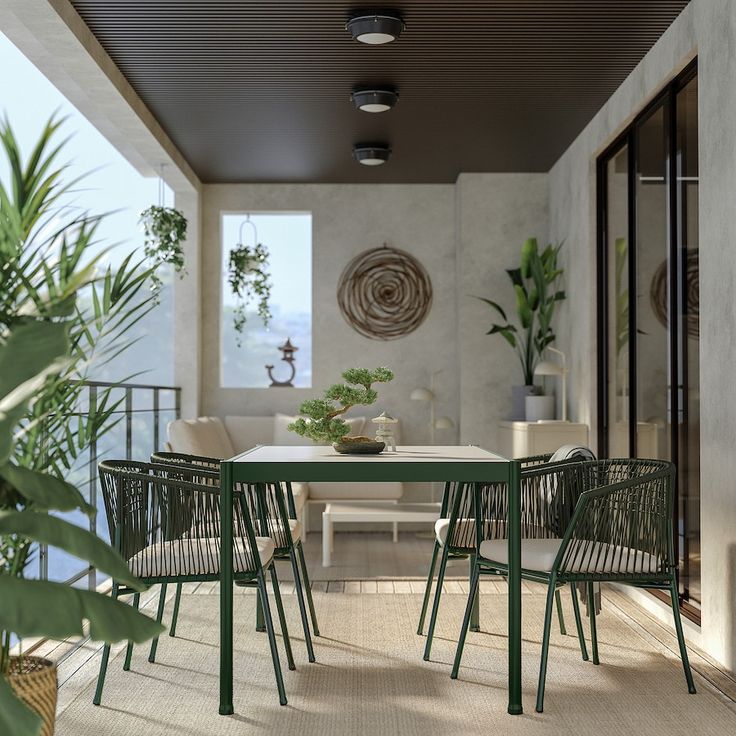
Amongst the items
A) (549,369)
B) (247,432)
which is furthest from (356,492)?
(549,369)

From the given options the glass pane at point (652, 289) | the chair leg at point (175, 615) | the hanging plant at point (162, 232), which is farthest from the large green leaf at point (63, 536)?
the hanging plant at point (162, 232)

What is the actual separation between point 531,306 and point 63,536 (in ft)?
17.0

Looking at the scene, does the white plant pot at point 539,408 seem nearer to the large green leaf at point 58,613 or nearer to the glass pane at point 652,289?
the glass pane at point 652,289

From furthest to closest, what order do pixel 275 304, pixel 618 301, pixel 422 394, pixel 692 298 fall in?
pixel 275 304 < pixel 422 394 < pixel 618 301 < pixel 692 298

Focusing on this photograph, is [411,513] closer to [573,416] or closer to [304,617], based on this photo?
[573,416]

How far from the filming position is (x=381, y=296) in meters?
7.62

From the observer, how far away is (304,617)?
12.1ft

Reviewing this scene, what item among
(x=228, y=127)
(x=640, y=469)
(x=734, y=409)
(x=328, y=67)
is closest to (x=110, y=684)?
(x=640, y=469)

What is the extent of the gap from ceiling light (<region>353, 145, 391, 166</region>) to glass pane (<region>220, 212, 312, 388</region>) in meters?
1.34

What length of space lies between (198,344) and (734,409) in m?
4.76

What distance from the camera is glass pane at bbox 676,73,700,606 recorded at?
4164 mm

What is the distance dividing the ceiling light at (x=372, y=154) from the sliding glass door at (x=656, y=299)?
4.85 feet

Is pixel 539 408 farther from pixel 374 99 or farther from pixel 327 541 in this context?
pixel 374 99

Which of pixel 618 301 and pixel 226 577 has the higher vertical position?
pixel 618 301
